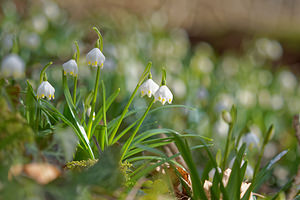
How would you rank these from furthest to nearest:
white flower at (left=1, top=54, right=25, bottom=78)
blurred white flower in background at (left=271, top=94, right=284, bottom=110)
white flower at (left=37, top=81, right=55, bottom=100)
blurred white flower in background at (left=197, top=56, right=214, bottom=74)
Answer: blurred white flower in background at (left=197, top=56, right=214, bottom=74) → blurred white flower in background at (left=271, top=94, right=284, bottom=110) → white flower at (left=1, top=54, right=25, bottom=78) → white flower at (left=37, top=81, right=55, bottom=100)

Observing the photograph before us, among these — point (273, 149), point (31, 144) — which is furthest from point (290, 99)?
point (31, 144)

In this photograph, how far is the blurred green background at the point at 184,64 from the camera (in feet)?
7.43

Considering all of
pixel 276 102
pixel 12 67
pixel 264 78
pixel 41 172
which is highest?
pixel 12 67

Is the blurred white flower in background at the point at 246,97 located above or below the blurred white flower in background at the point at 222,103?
below

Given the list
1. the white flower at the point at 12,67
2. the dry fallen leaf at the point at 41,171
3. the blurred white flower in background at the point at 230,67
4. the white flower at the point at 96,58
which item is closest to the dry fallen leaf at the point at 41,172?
the dry fallen leaf at the point at 41,171

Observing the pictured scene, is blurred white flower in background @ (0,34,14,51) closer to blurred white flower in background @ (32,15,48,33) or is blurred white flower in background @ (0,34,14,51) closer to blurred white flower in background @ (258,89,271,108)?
blurred white flower in background @ (32,15,48,33)

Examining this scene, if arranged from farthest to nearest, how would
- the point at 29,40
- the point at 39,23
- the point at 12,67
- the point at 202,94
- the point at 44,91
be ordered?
1. the point at 39,23
2. the point at 29,40
3. the point at 202,94
4. the point at 12,67
5. the point at 44,91

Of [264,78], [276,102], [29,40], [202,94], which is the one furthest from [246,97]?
[29,40]

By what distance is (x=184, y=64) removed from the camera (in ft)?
13.4

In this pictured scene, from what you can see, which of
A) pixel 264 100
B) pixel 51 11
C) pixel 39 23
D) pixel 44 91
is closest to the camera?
pixel 44 91

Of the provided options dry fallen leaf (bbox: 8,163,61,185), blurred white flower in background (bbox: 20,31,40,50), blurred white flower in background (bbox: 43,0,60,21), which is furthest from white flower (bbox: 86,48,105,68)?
blurred white flower in background (bbox: 43,0,60,21)

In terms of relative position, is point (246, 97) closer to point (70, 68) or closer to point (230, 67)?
point (230, 67)

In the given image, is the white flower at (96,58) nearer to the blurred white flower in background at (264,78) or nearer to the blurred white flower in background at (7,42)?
the blurred white flower in background at (7,42)

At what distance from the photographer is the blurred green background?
2.27m
